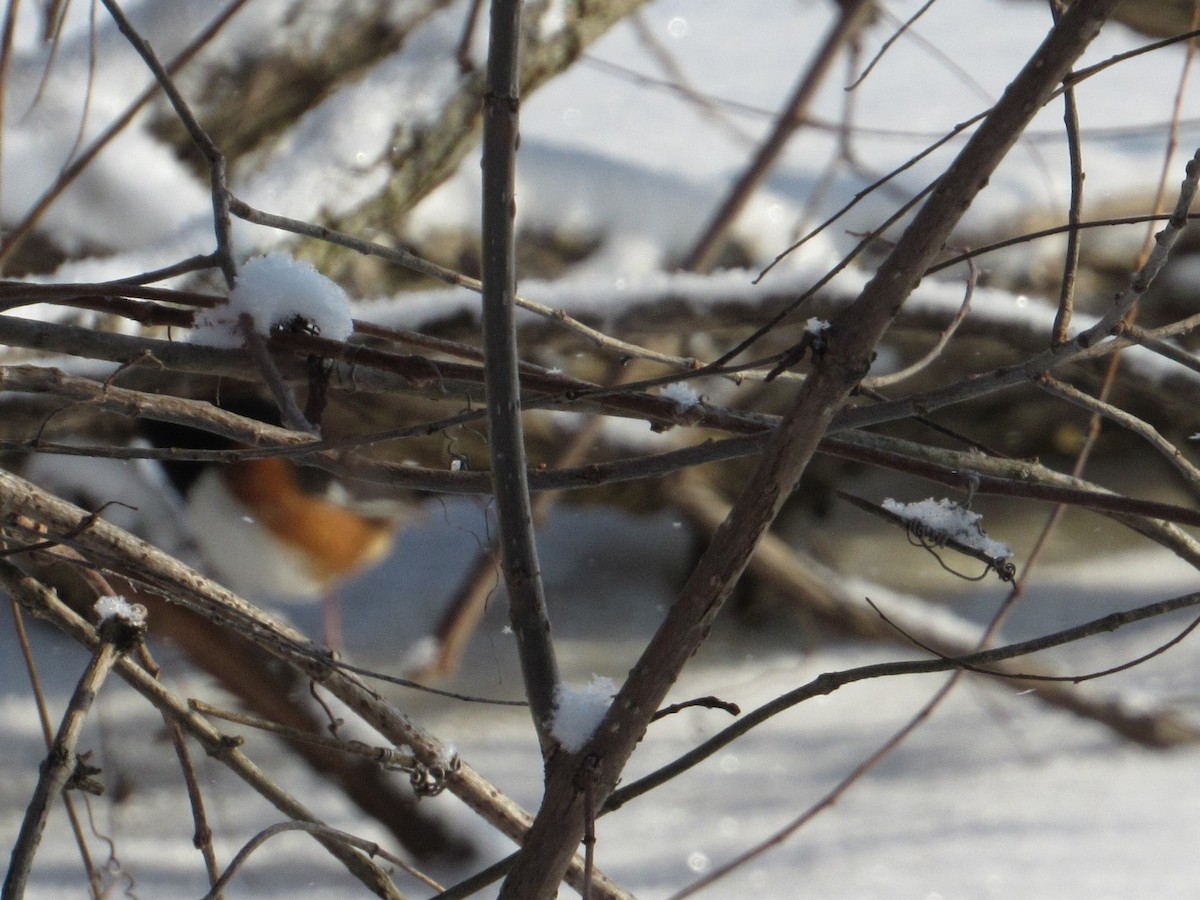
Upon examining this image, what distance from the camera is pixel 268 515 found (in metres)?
1.56

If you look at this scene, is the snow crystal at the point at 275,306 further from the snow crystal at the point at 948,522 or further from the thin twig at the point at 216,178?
the snow crystal at the point at 948,522

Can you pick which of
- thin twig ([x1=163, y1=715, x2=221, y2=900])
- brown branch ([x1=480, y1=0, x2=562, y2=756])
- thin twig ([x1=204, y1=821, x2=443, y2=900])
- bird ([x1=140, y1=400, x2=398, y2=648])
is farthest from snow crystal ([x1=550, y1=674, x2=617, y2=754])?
bird ([x1=140, y1=400, x2=398, y2=648])

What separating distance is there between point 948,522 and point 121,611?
393 mm

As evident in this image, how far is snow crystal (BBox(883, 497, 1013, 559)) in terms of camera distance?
47 cm

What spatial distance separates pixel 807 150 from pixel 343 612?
135 centimetres

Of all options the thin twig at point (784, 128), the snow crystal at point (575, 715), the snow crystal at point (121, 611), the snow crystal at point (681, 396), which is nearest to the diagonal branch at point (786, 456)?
the snow crystal at point (575, 715)

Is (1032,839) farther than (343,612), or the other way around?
(343,612)

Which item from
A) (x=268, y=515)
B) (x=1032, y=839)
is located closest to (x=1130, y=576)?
(x=1032, y=839)

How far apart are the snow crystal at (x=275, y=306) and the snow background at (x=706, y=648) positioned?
25 cm

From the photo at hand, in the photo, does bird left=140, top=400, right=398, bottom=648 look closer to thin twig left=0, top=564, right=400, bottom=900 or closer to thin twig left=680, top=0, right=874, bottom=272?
thin twig left=680, top=0, right=874, bottom=272

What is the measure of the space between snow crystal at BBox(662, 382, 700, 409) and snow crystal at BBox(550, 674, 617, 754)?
149mm

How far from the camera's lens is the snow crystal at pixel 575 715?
406mm

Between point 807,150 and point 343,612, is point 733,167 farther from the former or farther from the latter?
point 343,612

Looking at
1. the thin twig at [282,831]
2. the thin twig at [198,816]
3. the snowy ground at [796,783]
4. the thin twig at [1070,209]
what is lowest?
the thin twig at [282,831]
